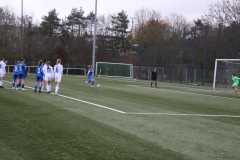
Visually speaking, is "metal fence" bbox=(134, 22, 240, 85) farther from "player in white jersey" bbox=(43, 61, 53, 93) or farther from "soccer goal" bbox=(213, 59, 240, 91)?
"player in white jersey" bbox=(43, 61, 53, 93)

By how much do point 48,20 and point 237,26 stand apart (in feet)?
163

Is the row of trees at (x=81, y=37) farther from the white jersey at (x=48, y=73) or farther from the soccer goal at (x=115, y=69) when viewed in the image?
the white jersey at (x=48, y=73)

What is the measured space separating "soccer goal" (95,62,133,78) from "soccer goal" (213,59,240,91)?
73.7 ft

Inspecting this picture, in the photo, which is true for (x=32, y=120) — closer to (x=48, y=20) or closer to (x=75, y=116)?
(x=75, y=116)

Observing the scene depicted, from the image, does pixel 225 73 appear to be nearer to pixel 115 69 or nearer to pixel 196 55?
pixel 196 55

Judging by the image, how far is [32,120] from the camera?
1023 cm

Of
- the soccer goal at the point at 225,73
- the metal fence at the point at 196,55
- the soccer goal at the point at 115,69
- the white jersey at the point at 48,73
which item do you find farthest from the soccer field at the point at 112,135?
the soccer goal at the point at 115,69

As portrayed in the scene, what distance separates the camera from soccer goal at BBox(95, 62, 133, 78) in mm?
56344

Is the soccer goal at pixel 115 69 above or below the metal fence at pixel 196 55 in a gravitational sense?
below

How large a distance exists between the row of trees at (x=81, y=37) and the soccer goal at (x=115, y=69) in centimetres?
935

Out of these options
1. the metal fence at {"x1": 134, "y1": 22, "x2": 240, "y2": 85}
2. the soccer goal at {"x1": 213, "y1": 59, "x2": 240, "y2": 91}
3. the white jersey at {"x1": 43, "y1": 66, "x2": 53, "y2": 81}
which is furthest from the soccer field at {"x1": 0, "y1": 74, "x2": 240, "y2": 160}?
the metal fence at {"x1": 134, "y1": 22, "x2": 240, "y2": 85}

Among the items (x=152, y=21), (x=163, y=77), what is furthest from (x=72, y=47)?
(x=163, y=77)

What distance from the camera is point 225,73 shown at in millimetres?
35375

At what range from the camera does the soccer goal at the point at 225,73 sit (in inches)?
1348
